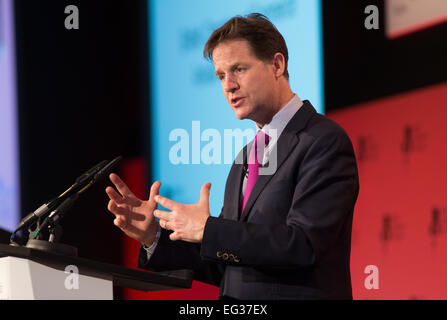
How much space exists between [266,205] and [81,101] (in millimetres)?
2764

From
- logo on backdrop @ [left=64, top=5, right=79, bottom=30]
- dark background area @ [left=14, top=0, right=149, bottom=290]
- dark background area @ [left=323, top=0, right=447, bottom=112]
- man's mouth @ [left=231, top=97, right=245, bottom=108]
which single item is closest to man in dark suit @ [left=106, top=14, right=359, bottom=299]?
man's mouth @ [left=231, top=97, right=245, bottom=108]

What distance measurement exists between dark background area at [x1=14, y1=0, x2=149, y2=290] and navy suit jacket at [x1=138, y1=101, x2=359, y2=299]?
2335 millimetres

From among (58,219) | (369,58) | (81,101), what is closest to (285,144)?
(58,219)

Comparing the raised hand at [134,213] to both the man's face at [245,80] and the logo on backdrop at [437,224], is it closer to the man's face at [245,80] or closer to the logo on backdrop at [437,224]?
the man's face at [245,80]

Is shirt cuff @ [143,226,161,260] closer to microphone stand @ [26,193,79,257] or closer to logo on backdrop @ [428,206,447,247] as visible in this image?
microphone stand @ [26,193,79,257]

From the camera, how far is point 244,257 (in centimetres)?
143

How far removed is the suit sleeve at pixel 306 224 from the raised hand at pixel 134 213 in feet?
0.99

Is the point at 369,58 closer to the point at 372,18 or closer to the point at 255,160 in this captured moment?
the point at 372,18

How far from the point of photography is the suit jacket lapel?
5.33 feet

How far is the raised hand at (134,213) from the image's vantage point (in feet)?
5.47

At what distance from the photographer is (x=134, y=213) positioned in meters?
1.70

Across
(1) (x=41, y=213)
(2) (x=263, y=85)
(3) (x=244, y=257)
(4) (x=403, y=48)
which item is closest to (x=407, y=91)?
(4) (x=403, y=48)

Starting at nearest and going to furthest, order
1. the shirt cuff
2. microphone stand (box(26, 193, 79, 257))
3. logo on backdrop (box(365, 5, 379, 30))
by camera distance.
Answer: microphone stand (box(26, 193, 79, 257)), the shirt cuff, logo on backdrop (box(365, 5, 379, 30))
